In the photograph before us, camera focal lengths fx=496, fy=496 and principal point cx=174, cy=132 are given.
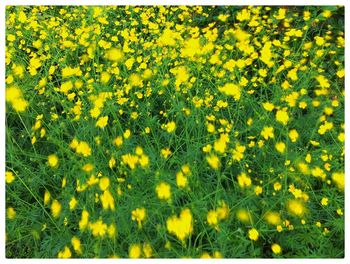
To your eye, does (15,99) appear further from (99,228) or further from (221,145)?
(221,145)

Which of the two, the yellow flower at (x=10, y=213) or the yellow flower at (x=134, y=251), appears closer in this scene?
the yellow flower at (x=134, y=251)

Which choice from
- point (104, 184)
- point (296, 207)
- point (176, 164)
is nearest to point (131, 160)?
point (104, 184)

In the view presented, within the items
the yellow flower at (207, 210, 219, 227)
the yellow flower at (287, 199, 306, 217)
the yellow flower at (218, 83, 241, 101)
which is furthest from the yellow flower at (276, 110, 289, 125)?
the yellow flower at (207, 210, 219, 227)

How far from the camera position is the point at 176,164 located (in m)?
2.23

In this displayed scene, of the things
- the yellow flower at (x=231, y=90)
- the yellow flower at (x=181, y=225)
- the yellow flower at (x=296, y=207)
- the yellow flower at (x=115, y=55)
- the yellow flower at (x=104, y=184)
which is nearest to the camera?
the yellow flower at (x=181, y=225)

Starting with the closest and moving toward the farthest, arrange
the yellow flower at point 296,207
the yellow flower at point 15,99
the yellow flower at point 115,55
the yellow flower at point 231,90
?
the yellow flower at point 296,207 < the yellow flower at point 15,99 < the yellow flower at point 231,90 < the yellow flower at point 115,55

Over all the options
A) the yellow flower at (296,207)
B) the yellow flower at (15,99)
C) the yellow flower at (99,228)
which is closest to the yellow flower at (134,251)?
the yellow flower at (99,228)

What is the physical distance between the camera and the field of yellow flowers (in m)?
1.85

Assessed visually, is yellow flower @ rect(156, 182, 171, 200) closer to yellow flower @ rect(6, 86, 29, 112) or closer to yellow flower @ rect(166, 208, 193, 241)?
yellow flower @ rect(166, 208, 193, 241)

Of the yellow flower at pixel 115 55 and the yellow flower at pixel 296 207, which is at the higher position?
the yellow flower at pixel 115 55

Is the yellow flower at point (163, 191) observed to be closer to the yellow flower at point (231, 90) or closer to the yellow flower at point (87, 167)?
the yellow flower at point (87, 167)

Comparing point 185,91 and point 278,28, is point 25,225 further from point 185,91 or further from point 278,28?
point 278,28

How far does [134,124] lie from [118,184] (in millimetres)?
413

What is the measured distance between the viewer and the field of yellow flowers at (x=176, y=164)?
1.85 meters
